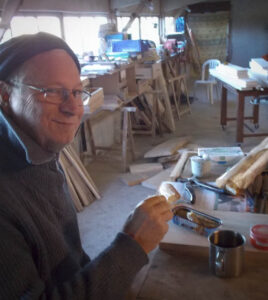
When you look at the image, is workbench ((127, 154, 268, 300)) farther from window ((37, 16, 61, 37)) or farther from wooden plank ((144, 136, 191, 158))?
window ((37, 16, 61, 37))

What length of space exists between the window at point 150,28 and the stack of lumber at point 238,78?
12.4 ft

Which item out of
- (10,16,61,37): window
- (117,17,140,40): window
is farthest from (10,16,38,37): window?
(117,17,140,40): window

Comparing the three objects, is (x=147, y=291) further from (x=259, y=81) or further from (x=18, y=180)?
(x=259, y=81)

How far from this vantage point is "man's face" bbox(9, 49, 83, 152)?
96 centimetres

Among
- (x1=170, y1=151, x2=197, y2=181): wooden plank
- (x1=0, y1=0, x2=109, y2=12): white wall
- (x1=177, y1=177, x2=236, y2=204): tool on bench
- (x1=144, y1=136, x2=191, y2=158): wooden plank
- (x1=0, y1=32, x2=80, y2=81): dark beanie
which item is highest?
(x1=0, y1=0, x2=109, y2=12): white wall

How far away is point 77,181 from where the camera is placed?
3680mm

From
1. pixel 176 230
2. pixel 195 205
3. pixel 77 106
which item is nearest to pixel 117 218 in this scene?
pixel 195 205

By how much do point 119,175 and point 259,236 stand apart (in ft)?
10.1

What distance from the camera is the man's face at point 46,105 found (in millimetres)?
959

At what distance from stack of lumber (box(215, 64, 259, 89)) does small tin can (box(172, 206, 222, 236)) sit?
322 cm

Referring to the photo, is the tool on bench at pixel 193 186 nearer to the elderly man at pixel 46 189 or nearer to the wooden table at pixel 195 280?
the wooden table at pixel 195 280

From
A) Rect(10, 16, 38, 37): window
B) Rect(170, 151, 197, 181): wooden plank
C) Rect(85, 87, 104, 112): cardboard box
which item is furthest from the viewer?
Rect(10, 16, 38, 37): window

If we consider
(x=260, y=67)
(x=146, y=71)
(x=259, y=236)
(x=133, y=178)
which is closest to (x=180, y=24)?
(x=146, y=71)

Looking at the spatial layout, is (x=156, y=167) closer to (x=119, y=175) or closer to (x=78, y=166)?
(x=119, y=175)
